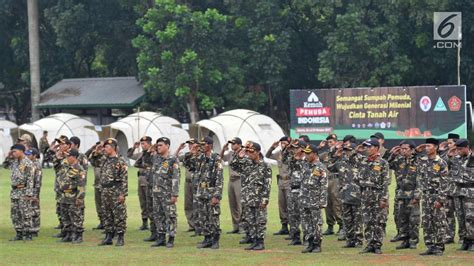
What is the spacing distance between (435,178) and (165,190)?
4487 mm

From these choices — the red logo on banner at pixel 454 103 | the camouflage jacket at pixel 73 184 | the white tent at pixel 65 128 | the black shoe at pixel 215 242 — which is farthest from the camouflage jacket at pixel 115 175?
the white tent at pixel 65 128

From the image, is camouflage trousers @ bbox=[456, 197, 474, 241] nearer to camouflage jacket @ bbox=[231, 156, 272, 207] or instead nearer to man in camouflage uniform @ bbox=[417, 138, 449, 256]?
→ man in camouflage uniform @ bbox=[417, 138, 449, 256]

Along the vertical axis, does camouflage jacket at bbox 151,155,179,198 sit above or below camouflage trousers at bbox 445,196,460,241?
above

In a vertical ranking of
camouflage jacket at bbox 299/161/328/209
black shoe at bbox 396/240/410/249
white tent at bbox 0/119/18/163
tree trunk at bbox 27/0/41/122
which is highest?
tree trunk at bbox 27/0/41/122

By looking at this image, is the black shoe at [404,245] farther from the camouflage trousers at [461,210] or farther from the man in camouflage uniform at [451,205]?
the camouflage trousers at [461,210]

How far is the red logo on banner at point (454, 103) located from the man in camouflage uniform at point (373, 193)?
23296 millimetres

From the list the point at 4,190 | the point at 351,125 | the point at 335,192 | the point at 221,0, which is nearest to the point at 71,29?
the point at 221,0

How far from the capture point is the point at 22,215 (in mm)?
19609

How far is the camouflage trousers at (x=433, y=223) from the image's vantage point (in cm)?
1639

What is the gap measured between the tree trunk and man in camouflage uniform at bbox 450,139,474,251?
134 ft

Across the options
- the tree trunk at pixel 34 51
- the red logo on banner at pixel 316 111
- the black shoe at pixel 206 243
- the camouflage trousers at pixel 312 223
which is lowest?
the black shoe at pixel 206 243

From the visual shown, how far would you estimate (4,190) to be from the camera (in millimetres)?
32875

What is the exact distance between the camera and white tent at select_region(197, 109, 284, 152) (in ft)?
150

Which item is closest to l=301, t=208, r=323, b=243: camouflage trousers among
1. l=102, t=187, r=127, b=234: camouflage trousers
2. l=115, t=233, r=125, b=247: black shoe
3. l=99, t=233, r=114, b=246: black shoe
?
l=102, t=187, r=127, b=234: camouflage trousers
